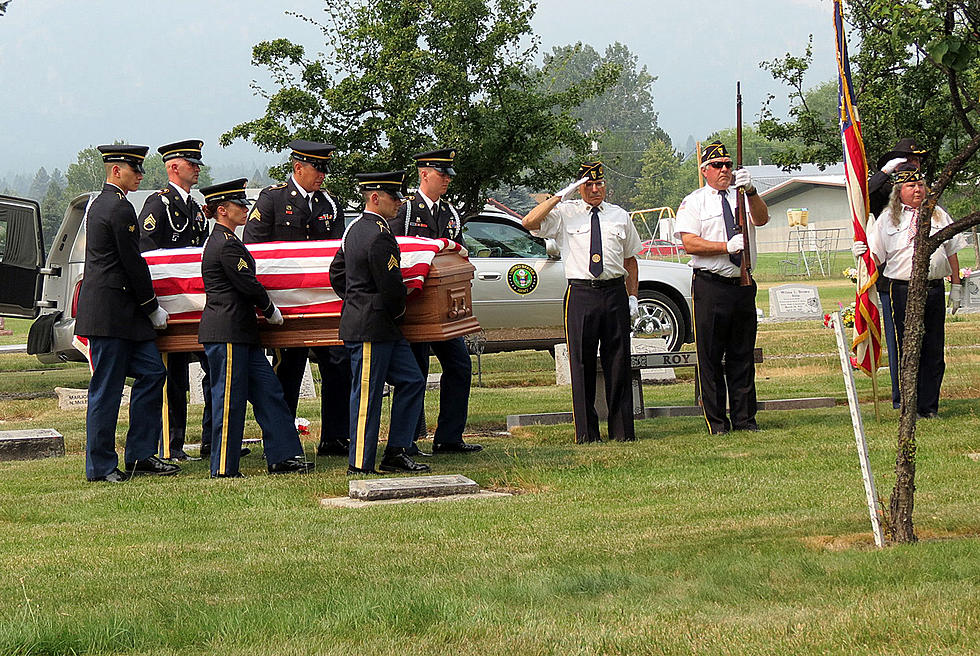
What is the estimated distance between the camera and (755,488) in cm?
734

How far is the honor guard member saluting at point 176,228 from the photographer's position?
373 inches

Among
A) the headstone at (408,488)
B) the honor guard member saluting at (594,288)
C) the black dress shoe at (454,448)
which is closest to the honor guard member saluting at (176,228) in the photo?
the black dress shoe at (454,448)

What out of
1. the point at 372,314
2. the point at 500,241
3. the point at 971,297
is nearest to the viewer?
the point at 372,314

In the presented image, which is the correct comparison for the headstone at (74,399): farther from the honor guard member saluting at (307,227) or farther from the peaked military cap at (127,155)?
the peaked military cap at (127,155)

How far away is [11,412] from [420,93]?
27.1ft

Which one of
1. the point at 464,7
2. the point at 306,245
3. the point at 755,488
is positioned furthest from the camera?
the point at 464,7

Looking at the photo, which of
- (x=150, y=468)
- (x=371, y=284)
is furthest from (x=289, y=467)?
(x=371, y=284)

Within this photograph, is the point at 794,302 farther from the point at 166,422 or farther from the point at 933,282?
the point at 166,422

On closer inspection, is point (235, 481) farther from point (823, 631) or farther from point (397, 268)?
point (823, 631)

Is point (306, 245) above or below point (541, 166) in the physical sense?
below

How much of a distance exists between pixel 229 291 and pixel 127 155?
111 cm

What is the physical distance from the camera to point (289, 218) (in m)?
9.48

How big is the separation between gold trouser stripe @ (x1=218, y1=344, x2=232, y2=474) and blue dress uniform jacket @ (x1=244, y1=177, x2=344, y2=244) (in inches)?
43.5

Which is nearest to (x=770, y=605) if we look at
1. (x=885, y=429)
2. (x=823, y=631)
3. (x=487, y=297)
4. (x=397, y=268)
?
(x=823, y=631)
